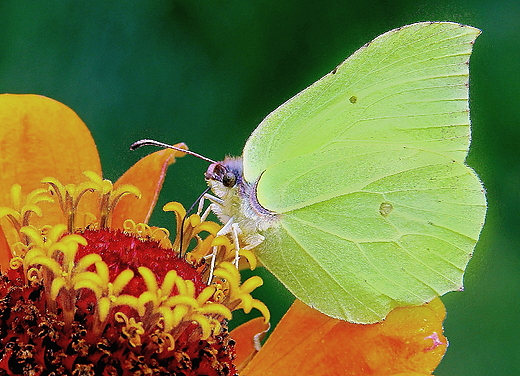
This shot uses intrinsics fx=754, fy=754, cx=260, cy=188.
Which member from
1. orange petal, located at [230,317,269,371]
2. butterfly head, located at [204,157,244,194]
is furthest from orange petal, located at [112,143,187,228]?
orange petal, located at [230,317,269,371]

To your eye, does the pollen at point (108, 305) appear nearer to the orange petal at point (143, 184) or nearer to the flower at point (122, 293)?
the flower at point (122, 293)

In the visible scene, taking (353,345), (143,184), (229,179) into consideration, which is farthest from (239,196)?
(353,345)

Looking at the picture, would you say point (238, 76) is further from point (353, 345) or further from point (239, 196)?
point (353, 345)

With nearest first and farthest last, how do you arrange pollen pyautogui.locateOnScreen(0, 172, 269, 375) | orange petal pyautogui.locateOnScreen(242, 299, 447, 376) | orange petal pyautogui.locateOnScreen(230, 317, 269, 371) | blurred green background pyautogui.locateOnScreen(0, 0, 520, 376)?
pollen pyautogui.locateOnScreen(0, 172, 269, 375) → orange petal pyautogui.locateOnScreen(242, 299, 447, 376) → orange petal pyautogui.locateOnScreen(230, 317, 269, 371) → blurred green background pyautogui.locateOnScreen(0, 0, 520, 376)

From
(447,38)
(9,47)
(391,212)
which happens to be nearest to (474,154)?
(391,212)

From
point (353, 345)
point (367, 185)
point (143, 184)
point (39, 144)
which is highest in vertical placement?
point (39, 144)

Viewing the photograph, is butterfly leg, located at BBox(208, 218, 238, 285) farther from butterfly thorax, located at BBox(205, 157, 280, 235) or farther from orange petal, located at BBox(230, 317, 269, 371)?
orange petal, located at BBox(230, 317, 269, 371)

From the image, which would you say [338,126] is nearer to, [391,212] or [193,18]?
[391,212]
